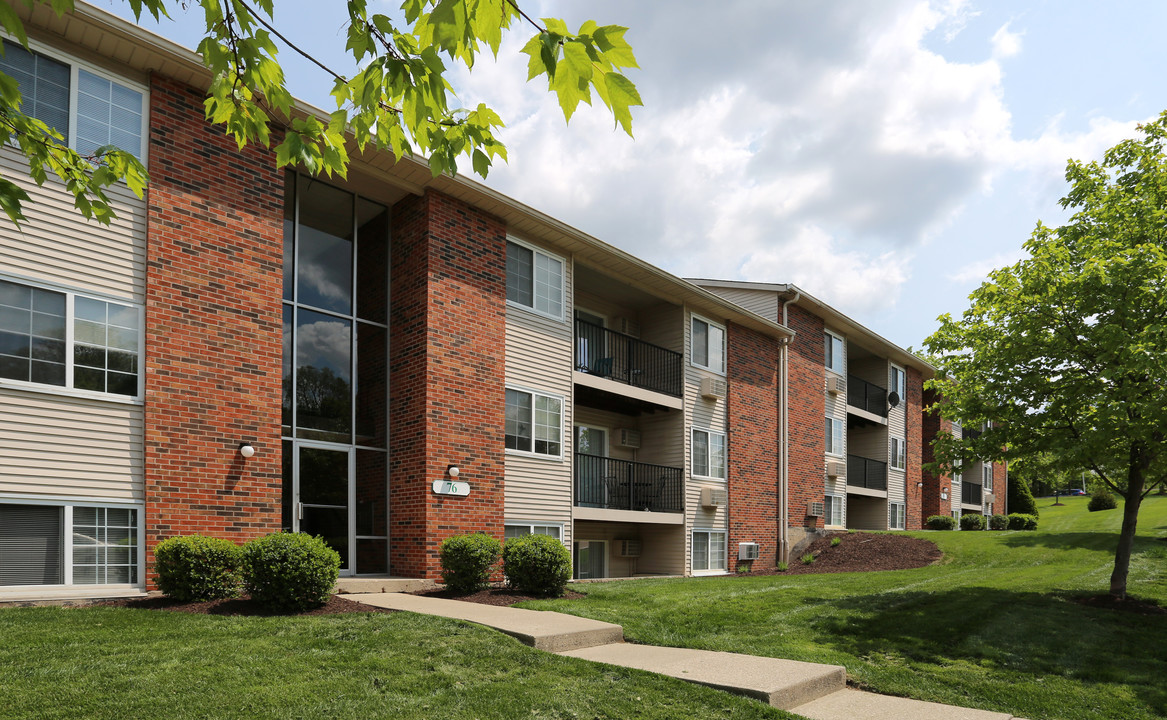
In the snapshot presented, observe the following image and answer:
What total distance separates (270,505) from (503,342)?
514 centimetres

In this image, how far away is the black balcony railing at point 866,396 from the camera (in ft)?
91.4

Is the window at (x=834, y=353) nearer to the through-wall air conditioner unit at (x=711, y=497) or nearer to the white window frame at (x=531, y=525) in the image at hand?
the through-wall air conditioner unit at (x=711, y=497)

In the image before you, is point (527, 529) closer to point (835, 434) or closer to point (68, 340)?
point (68, 340)

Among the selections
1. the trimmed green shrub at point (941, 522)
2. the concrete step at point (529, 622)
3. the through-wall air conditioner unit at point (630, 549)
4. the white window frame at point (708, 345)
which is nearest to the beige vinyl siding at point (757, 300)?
the white window frame at point (708, 345)

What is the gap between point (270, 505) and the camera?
10.5 m

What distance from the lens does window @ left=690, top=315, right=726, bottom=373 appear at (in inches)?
763

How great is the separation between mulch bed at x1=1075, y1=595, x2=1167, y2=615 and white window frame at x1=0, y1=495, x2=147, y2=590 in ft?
42.7

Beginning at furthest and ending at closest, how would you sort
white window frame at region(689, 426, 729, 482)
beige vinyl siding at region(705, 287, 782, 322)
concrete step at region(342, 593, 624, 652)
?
beige vinyl siding at region(705, 287, 782, 322)
white window frame at region(689, 426, 729, 482)
concrete step at region(342, 593, 624, 652)

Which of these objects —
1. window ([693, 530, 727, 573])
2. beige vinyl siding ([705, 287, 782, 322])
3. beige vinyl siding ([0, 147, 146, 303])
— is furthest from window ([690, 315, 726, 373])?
beige vinyl siding ([0, 147, 146, 303])

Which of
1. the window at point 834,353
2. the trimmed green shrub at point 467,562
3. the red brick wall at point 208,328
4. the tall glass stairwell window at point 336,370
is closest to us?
the red brick wall at point 208,328

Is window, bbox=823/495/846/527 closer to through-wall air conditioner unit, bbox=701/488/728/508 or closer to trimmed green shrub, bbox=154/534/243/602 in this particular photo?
through-wall air conditioner unit, bbox=701/488/728/508

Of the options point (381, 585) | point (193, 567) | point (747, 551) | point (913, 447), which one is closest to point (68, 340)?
point (193, 567)

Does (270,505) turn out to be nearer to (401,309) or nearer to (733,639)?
(401,309)

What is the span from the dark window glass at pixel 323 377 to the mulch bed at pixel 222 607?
344 cm
